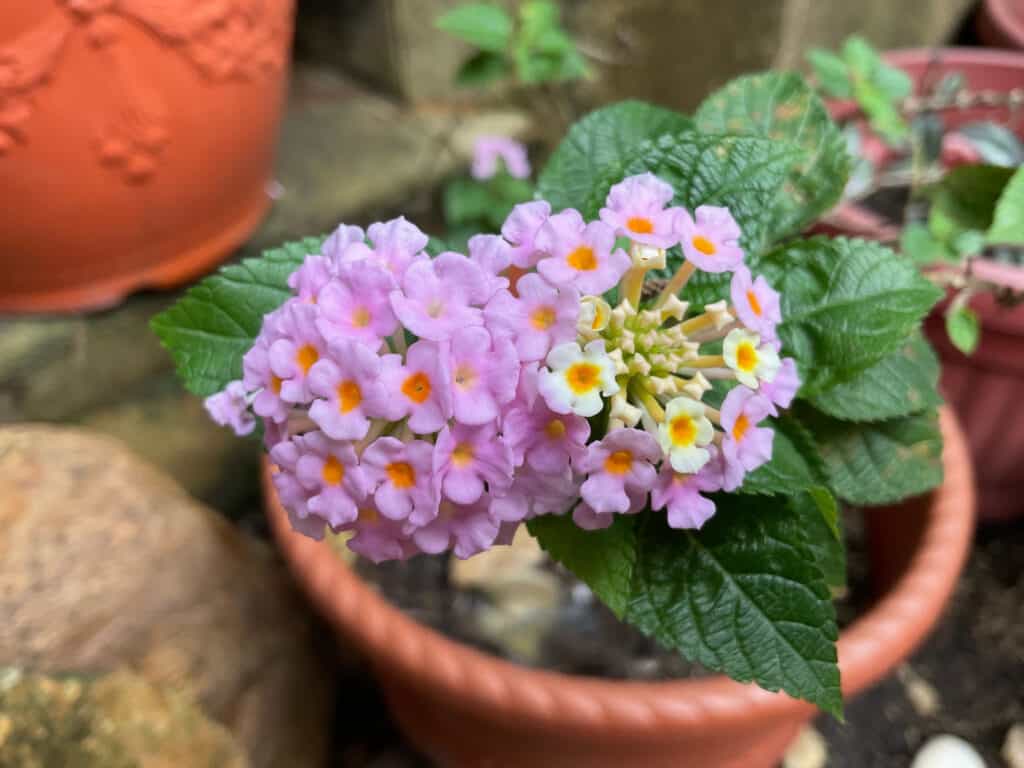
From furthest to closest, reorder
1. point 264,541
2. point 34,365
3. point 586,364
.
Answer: point 264,541 < point 34,365 < point 586,364

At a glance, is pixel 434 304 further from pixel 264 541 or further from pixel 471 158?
pixel 471 158

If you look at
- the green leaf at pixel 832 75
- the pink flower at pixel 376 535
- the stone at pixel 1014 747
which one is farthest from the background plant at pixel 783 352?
the stone at pixel 1014 747

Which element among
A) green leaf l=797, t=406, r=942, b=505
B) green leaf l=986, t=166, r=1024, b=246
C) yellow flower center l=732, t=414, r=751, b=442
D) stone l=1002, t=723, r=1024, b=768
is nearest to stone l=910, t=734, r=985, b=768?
stone l=1002, t=723, r=1024, b=768

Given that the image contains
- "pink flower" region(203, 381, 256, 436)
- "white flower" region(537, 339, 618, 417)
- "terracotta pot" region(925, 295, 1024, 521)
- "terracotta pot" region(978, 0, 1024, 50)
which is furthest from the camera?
"terracotta pot" region(978, 0, 1024, 50)

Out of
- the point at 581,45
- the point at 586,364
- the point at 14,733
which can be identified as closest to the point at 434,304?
the point at 586,364

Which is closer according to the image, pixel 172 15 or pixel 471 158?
pixel 172 15

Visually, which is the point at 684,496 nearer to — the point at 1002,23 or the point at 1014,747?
the point at 1014,747

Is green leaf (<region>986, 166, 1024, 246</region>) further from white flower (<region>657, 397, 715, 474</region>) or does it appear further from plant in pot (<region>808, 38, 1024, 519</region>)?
white flower (<region>657, 397, 715, 474</region>)
